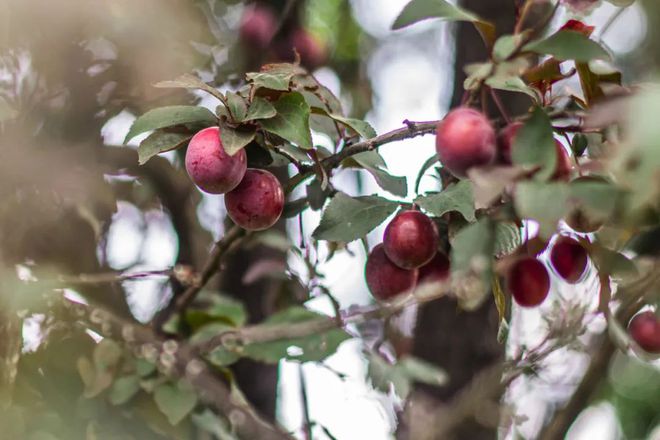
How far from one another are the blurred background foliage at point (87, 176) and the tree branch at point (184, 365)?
0.02 m

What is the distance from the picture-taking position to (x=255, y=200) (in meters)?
0.68

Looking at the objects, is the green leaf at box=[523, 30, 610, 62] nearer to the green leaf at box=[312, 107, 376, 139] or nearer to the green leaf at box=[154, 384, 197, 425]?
the green leaf at box=[312, 107, 376, 139]

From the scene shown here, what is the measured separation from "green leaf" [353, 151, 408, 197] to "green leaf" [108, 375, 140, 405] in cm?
49

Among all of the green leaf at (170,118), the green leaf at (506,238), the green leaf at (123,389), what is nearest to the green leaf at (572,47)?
the green leaf at (506,238)

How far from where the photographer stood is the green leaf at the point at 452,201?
66cm

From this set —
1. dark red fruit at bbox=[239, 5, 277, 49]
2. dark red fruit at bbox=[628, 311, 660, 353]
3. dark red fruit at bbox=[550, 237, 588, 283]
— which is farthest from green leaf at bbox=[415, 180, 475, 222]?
dark red fruit at bbox=[239, 5, 277, 49]

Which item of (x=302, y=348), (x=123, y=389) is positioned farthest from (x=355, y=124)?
(x=123, y=389)

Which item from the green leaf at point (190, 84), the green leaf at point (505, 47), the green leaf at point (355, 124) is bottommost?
the green leaf at point (355, 124)

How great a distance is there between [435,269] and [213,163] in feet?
0.80

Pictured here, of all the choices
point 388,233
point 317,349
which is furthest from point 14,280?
point 388,233

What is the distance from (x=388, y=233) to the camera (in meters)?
0.71

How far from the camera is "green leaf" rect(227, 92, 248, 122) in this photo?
66 cm

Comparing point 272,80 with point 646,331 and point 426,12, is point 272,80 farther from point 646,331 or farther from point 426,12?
point 646,331

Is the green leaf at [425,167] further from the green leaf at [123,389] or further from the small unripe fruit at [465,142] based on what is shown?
the green leaf at [123,389]
